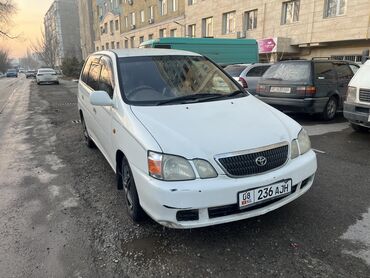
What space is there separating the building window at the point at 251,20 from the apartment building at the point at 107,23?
2788 cm

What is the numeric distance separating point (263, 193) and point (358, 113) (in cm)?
423

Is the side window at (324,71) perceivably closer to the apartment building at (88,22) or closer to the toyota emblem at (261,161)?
the toyota emblem at (261,161)

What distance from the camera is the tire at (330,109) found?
799 cm

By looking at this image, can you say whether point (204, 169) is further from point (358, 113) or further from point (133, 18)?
point (133, 18)

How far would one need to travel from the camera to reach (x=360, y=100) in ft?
19.3

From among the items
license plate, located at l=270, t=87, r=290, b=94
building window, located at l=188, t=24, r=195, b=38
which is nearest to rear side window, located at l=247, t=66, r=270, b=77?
license plate, located at l=270, t=87, r=290, b=94

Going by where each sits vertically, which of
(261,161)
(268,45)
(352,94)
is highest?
(268,45)

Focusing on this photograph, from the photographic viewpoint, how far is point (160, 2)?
37.2m

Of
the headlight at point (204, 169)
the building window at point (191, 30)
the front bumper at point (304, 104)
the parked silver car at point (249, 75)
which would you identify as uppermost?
the building window at point (191, 30)

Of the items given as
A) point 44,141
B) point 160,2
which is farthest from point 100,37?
point 44,141

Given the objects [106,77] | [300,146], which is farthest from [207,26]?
[300,146]

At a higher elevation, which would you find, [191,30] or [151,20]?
[151,20]

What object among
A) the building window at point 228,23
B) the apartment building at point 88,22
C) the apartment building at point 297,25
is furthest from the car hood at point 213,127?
the apartment building at point 88,22

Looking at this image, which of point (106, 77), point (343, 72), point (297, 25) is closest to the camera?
point (106, 77)
